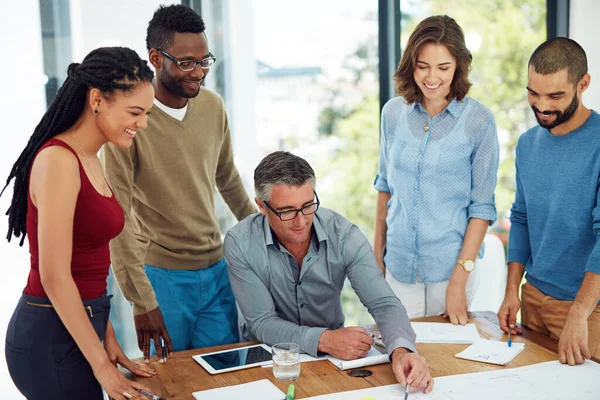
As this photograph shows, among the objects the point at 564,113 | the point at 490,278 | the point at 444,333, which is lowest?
the point at 490,278

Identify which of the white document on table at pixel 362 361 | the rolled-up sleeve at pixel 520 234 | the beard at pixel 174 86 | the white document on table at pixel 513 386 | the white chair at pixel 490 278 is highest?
the beard at pixel 174 86

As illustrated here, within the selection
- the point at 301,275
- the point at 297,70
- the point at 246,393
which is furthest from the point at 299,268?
the point at 297,70

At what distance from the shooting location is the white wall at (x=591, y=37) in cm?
395

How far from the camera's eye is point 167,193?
2.36 metres

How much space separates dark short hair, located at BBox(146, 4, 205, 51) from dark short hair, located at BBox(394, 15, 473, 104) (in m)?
0.77

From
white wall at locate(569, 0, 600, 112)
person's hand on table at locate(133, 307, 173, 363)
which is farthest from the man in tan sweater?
white wall at locate(569, 0, 600, 112)

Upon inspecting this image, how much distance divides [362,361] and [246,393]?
1.20ft

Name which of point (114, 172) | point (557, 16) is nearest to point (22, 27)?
point (114, 172)

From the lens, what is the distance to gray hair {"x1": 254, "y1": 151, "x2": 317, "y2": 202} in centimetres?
214

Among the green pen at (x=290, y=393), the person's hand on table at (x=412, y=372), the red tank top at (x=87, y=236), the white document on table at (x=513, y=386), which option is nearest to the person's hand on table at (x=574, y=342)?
the white document on table at (x=513, y=386)

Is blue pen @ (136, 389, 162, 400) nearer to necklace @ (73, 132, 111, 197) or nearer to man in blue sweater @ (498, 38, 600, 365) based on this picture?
necklace @ (73, 132, 111, 197)

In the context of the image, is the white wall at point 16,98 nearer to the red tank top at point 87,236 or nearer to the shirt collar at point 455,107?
the red tank top at point 87,236

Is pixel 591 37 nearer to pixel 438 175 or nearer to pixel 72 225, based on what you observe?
pixel 438 175

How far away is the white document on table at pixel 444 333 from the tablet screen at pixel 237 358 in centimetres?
50
